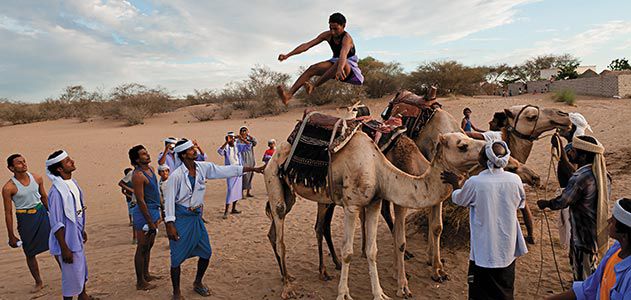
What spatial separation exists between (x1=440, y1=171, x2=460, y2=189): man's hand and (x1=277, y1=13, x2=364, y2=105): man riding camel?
173cm

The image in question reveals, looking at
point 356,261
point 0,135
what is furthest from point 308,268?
point 0,135

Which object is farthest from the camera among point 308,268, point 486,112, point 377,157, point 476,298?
point 486,112

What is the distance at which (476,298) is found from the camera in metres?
4.04

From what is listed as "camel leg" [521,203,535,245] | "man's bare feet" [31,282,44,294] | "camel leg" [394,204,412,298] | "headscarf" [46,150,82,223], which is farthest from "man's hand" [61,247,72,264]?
"camel leg" [521,203,535,245]

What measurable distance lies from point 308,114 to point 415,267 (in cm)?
259

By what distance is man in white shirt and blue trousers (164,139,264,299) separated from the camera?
4941mm

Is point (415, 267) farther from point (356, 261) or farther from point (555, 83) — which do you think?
point (555, 83)

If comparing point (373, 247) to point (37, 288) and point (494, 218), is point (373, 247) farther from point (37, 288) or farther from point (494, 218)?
point (37, 288)

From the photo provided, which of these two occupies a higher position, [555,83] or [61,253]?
[555,83]

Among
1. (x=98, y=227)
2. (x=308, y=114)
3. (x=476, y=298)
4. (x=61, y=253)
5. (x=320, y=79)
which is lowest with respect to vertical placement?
(x=98, y=227)

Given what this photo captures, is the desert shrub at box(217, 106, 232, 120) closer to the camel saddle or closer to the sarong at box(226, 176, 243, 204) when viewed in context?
the sarong at box(226, 176, 243, 204)

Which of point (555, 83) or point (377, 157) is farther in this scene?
point (555, 83)

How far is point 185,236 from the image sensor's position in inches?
199

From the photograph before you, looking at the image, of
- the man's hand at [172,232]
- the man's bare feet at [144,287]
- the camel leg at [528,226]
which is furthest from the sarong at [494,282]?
the man's bare feet at [144,287]
